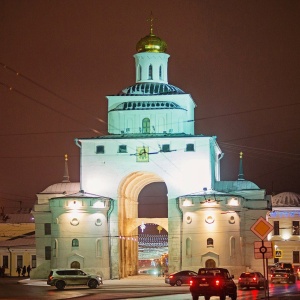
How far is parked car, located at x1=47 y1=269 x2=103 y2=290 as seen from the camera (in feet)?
189

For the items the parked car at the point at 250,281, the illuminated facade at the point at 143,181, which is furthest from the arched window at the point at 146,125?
the parked car at the point at 250,281

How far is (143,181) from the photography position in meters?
86.0

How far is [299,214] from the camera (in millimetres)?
98125

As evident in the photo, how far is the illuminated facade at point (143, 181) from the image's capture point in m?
76.9

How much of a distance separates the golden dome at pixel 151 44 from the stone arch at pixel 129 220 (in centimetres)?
1037

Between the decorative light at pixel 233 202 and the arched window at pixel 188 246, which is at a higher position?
the decorative light at pixel 233 202

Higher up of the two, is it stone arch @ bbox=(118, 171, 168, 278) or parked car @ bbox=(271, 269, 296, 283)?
stone arch @ bbox=(118, 171, 168, 278)

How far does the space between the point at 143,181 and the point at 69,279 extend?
2870 centimetres

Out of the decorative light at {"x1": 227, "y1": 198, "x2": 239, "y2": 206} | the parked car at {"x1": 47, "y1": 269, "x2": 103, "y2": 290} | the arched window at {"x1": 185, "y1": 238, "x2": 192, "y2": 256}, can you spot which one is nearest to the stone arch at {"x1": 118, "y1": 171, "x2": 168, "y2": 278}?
the arched window at {"x1": 185, "y1": 238, "x2": 192, "y2": 256}

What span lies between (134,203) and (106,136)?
916 centimetres

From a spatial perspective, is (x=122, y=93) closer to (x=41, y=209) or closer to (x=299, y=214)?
(x=41, y=209)

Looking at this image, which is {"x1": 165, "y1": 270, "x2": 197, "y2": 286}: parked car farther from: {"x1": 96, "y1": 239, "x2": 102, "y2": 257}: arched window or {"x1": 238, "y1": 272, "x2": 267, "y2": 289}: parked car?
{"x1": 96, "y1": 239, "x2": 102, "y2": 257}: arched window

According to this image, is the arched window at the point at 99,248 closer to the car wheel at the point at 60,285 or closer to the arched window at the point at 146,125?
the arched window at the point at 146,125

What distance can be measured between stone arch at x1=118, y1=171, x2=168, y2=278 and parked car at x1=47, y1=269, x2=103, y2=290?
19.6m
